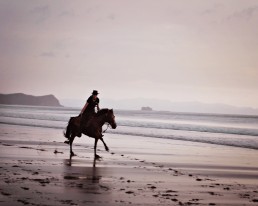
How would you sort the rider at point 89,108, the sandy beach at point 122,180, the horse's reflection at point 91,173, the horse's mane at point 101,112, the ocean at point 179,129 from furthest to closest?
the ocean at point 179,129 → the horse's mane at point 101,112 → the rider at point 89,108 → the horse's reflection at point 91,173 → the sandy beach at point 122,180

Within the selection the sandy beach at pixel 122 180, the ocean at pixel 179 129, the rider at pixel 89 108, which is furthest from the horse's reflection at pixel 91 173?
the ocean at pixel 179 129

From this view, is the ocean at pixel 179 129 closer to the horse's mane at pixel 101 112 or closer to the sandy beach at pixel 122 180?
the horse's mane at pixel 101 112

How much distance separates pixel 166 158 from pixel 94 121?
3.31 meters

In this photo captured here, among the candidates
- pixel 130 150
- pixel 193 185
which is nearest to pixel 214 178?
pixel 193 185

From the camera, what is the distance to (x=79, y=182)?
1107cm

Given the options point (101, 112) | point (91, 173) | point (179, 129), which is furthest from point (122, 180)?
point (179, 129)

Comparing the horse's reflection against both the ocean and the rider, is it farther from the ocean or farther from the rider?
the ocean

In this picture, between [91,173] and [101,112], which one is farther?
[101,112]

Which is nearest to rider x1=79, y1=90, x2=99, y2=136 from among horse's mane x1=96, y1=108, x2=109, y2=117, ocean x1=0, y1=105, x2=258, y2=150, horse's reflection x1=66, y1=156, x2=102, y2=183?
horse's mane x1=96, y1=108, x2=109, y2=117

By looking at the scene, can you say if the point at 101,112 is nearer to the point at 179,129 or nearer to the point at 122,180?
the point at 122,180

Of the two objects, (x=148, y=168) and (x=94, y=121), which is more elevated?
(x=94, y=121)

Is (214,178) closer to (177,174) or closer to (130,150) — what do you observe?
(177,174)

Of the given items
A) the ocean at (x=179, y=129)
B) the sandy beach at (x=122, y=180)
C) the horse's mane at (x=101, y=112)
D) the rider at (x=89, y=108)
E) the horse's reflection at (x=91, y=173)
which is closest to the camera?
the sandy beach at (x=122, y=180)

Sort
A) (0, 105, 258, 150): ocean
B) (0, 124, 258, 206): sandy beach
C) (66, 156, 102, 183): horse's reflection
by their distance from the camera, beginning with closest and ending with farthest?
(0, 124, 258, 206): sandy beach, (66, 156, 102, 183): horse's reflection, (0, 105, 258, 150): ocean
